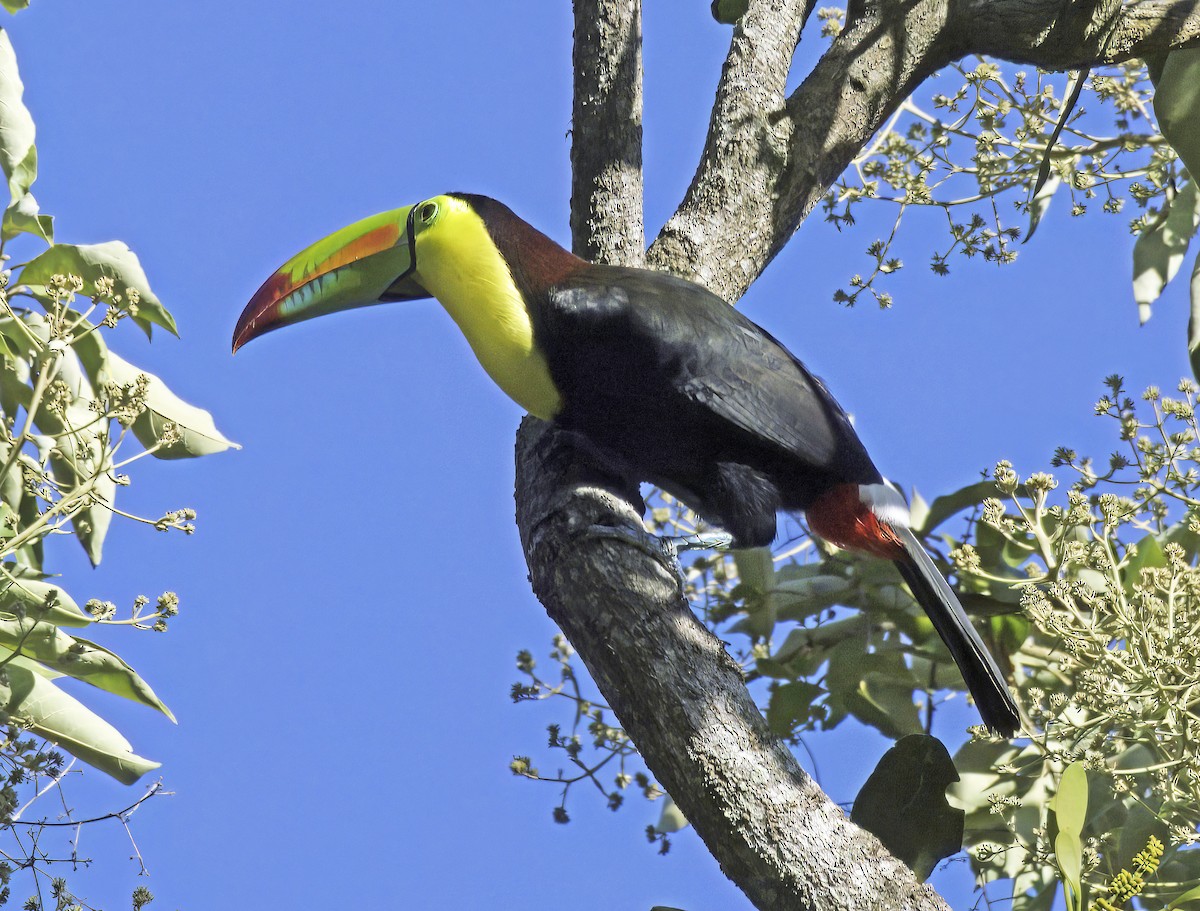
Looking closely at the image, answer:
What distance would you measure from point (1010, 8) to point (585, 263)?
101cm

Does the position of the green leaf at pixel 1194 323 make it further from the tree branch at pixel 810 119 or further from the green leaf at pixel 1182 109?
the tree branch at pixel 810 119

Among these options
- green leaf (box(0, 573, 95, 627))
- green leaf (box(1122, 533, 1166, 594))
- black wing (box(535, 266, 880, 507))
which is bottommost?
green leaf (box(0, 573, 95, 627))

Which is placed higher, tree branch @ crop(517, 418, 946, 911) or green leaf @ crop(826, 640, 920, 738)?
green leaf @ crop(826, 640, 920, 738)

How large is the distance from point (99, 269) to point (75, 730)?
696 mm

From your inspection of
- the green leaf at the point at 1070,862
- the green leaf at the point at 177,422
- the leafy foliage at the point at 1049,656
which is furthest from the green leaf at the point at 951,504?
the green leaf at the point at 177,422

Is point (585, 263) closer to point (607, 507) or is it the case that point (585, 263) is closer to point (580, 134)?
point (580, 134)

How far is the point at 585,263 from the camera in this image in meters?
2.68

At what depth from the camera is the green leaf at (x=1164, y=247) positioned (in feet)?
9.50

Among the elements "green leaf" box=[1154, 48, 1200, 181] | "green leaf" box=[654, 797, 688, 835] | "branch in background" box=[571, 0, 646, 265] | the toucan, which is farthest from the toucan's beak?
"green leaf" box=[1154, 48, 1200, 181]

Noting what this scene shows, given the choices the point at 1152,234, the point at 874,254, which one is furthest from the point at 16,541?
the point at 1152,234

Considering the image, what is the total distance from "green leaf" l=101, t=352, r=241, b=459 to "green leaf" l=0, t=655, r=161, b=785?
39 centimetres

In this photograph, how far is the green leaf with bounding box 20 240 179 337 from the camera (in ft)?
6.53

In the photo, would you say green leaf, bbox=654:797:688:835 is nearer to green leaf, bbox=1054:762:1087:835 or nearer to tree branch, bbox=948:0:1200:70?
green leaf, bbox=1054:762:1087:835

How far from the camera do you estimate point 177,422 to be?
2072 mm
